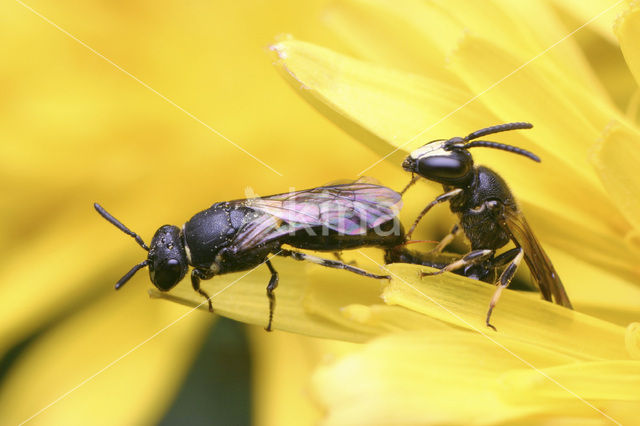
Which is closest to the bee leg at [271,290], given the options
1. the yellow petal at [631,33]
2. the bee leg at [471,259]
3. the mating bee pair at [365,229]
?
the mating bee pair at [365,229]

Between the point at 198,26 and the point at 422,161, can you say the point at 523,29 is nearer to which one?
the point at 422,161

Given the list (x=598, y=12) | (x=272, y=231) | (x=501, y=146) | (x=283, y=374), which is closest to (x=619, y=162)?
(x=501, y=146)

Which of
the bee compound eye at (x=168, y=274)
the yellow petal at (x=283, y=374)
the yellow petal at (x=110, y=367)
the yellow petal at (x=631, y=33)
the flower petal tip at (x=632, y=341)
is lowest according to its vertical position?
the yellow petal at (x=110, y=367)

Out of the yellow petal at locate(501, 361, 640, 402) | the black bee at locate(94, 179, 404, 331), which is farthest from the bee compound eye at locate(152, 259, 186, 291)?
the yellow petal at locate(501, 361, 640, 402)

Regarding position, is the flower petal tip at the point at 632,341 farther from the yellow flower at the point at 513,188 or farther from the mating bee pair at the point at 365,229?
the mating bee pair at the point at 365,229

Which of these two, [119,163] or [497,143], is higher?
[497,143]

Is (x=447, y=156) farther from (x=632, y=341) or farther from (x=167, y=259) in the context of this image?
(x=167, y=259)

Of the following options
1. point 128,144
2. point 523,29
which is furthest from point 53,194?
point 523,29
